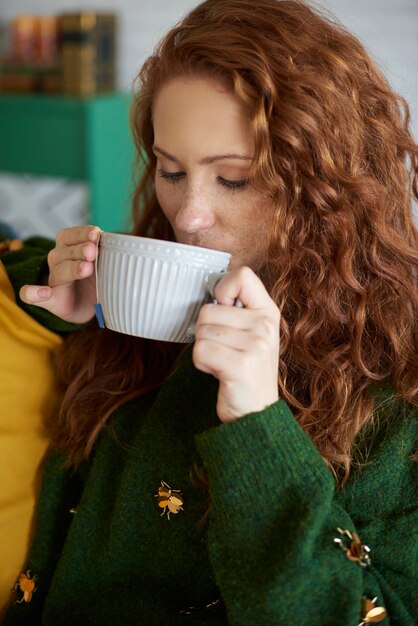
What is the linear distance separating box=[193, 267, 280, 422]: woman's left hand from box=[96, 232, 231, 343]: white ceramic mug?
0.13ft

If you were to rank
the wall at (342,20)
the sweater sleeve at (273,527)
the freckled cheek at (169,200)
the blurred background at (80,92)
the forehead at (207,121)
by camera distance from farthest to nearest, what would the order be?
the blurred background at (80,92) → the wall at (342,20) → the freckled cheek at (169,200) → the forehead at (207,121) → the sweater sleeve at (273,527)

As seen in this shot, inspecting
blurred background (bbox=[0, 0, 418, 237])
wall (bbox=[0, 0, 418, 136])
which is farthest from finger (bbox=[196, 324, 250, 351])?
blurred background (bbox=[0, 0, 418, 237])

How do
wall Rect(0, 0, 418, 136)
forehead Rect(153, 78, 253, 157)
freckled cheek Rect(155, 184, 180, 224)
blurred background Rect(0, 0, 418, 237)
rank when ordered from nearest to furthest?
forehead Rect(153, 78, 253, 157) → freckled cheek Rect(155, 184, 180, 224) → wall Rect(0, 0, 418, 136) → blurred background Rect(0, 0, 418, 237)

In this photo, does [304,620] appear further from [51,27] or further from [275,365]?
[51,27]

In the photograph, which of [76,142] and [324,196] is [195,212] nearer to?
Result: [324,196]

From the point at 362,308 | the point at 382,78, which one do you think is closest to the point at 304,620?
the point at 362,308

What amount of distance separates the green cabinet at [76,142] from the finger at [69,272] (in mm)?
2116

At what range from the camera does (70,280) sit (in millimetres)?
1064

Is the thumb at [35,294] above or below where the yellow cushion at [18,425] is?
above

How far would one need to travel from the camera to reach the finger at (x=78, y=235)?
3.22 feet

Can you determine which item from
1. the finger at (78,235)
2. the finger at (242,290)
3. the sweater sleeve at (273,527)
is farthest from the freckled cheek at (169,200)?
the sweater sleeve at (273,527)

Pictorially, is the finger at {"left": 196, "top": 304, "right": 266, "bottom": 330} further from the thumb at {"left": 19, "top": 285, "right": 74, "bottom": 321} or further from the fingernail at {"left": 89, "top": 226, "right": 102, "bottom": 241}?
the thumb at {"left": 19, "top": 285, "right": 74, "bottom": 321}

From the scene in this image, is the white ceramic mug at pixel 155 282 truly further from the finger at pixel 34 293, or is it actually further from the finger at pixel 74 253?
the finger at pixel 34 293

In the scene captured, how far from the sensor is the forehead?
0.97m
